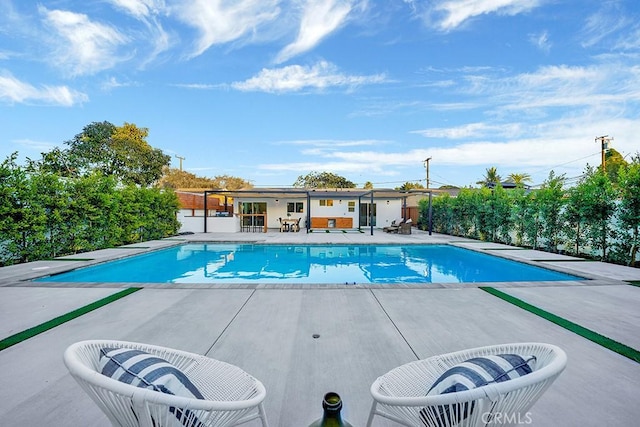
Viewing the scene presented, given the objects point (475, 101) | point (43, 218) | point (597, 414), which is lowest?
point (597, 414)

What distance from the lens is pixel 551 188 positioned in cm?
920

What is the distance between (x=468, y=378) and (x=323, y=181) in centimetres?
3826

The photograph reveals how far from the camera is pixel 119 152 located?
23.2m

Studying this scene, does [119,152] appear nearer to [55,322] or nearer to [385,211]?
[385,211]

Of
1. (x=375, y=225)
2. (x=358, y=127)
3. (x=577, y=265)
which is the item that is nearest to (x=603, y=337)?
(x=577, y=265)

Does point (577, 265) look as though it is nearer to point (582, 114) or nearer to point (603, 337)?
point (603, 337)

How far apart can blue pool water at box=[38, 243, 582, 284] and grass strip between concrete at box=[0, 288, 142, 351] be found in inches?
99.6

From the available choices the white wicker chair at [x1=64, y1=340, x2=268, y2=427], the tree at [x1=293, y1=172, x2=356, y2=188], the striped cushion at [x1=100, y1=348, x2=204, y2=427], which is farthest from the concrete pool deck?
the tree at [x1=293, y1=172, x2=356, y2=188]

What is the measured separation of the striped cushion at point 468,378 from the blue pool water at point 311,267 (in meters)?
5.55

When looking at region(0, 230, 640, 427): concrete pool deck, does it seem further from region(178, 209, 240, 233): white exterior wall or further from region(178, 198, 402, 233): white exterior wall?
region(178, 198, 402, 233): white exterior wall

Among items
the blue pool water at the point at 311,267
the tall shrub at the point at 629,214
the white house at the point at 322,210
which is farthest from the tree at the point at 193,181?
the tall shrub at the point at 629,214

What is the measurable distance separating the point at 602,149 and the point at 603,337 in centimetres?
2127

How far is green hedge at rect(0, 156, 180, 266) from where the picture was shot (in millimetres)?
6684

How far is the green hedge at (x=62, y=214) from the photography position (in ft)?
21.9
